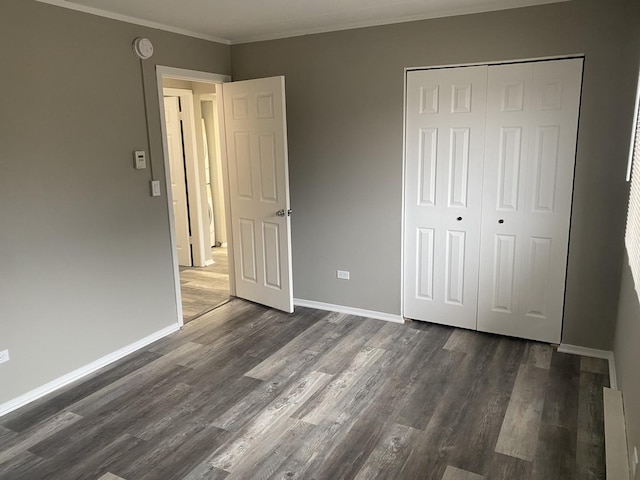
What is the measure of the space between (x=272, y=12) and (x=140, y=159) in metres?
1.44

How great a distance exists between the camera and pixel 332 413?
113 inches

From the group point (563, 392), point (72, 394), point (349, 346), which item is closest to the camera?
point (563, 392)

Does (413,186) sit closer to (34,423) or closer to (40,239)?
(40,239)

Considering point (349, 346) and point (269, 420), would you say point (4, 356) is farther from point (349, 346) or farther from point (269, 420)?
point (349, 346)

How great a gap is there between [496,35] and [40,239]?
3335mm

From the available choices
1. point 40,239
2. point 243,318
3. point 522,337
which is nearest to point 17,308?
point 40,239

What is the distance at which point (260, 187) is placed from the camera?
4.34 m

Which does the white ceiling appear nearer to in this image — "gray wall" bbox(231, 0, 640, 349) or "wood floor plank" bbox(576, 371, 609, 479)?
"gray wall" bbox(231, 0, 640, 349)

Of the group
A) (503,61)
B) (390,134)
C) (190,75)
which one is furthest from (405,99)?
(190,75)

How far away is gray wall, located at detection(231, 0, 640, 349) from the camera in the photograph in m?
3.16

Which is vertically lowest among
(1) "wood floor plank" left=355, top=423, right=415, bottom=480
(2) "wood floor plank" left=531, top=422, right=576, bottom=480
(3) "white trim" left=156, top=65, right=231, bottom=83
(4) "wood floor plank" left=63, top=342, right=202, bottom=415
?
(1) "wood floor plank" left=355, top=423, right=415, bottom=480

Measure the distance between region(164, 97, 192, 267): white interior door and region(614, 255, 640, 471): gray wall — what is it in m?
4.50

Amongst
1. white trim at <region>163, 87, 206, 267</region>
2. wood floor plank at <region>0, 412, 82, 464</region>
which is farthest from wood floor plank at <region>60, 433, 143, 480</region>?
white trim at <region>163, 87, 206, 267</region>

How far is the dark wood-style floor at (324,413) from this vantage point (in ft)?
7.93
